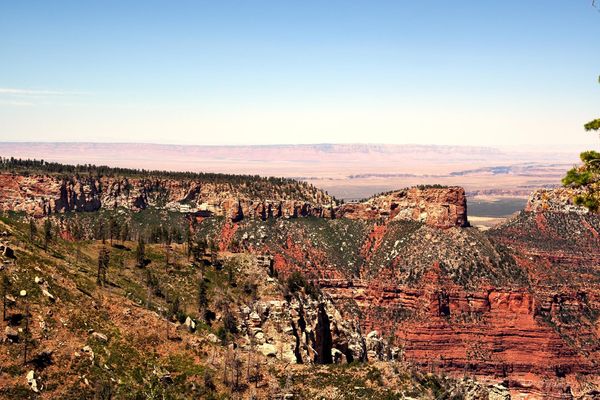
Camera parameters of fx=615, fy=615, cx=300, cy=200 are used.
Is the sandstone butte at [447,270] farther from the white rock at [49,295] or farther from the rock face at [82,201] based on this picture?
the white rock at [49,295]

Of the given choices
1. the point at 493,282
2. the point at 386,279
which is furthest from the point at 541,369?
the point at 386,279

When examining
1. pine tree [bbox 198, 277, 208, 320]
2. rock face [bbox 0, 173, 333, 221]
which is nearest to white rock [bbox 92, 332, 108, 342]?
pine tree [bbox 198, 277, 208, 320]

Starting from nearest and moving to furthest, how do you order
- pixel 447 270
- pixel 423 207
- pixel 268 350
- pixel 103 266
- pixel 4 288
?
pixel 4 288 < pixel 268 350 < pixel 103 266 < pixel 447 270 < pixel 423 207

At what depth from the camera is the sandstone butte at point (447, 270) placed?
458ft

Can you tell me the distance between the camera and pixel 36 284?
3187 inches

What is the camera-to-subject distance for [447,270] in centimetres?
15512

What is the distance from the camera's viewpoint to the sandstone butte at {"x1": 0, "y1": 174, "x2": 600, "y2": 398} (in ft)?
458

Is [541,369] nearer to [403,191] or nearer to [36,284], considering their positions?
[403,191]

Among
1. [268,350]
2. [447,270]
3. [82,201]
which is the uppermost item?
[82,201]

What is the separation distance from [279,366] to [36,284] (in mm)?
34128

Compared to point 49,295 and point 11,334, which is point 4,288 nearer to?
point 49,295

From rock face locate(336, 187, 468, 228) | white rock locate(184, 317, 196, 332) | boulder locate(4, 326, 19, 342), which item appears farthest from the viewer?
rock face locate(336, 187, 468, 228)

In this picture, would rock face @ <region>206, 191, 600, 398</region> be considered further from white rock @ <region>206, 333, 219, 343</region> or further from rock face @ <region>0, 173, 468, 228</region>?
white rock @ <region>206, 333, 219, 343</region>

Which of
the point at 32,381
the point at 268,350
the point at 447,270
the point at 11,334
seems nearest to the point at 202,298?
the point at 268,350
